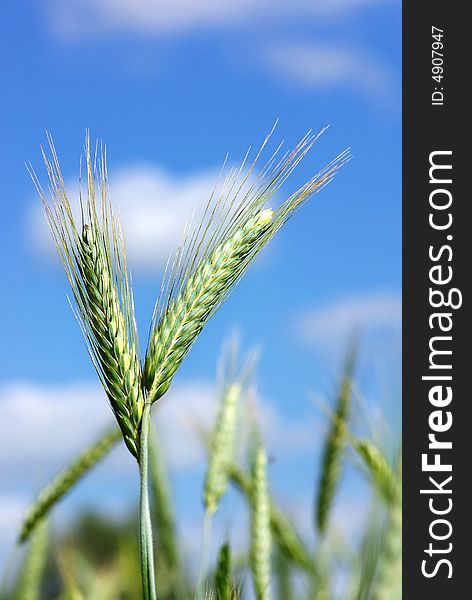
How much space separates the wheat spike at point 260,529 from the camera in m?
2.74

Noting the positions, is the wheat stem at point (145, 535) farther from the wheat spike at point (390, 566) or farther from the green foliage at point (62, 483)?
the green foliage at point (62, 483)

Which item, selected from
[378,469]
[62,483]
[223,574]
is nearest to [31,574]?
[62,483]

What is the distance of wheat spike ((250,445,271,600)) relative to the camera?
274 centimetres

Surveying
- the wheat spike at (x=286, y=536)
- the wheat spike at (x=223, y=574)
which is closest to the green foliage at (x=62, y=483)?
the wheat spike at (x=286, y=536)

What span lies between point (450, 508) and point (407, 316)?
2.07 ft

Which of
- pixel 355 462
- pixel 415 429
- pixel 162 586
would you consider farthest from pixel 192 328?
pixel 162 586

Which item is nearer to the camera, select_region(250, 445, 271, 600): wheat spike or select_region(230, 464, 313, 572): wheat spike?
select_region(250, 445, 271, 600): wheat spike

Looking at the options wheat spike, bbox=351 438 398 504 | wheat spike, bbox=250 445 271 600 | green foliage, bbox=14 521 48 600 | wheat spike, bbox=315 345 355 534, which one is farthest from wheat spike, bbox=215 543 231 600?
green foliage, bbox=14 521 48 600

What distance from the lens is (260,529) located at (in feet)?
9.48

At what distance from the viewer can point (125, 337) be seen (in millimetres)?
2113

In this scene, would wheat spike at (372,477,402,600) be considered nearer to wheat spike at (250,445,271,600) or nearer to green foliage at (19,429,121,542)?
wheat spike at (250,445,271,600)

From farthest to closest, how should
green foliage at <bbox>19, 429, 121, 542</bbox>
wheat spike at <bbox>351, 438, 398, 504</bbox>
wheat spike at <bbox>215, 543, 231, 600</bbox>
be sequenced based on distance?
green foliage at <bbox>19, 429, 121, 542</bbox>
wheat spike at <bbox>215, 543, 231, 600</bbox>
wheat spike at <bbox>351, 438, 398, 504</bbox>

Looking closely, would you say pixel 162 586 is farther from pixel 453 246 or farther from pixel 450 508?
pixel 453 246

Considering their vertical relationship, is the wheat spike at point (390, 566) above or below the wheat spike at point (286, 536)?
below
